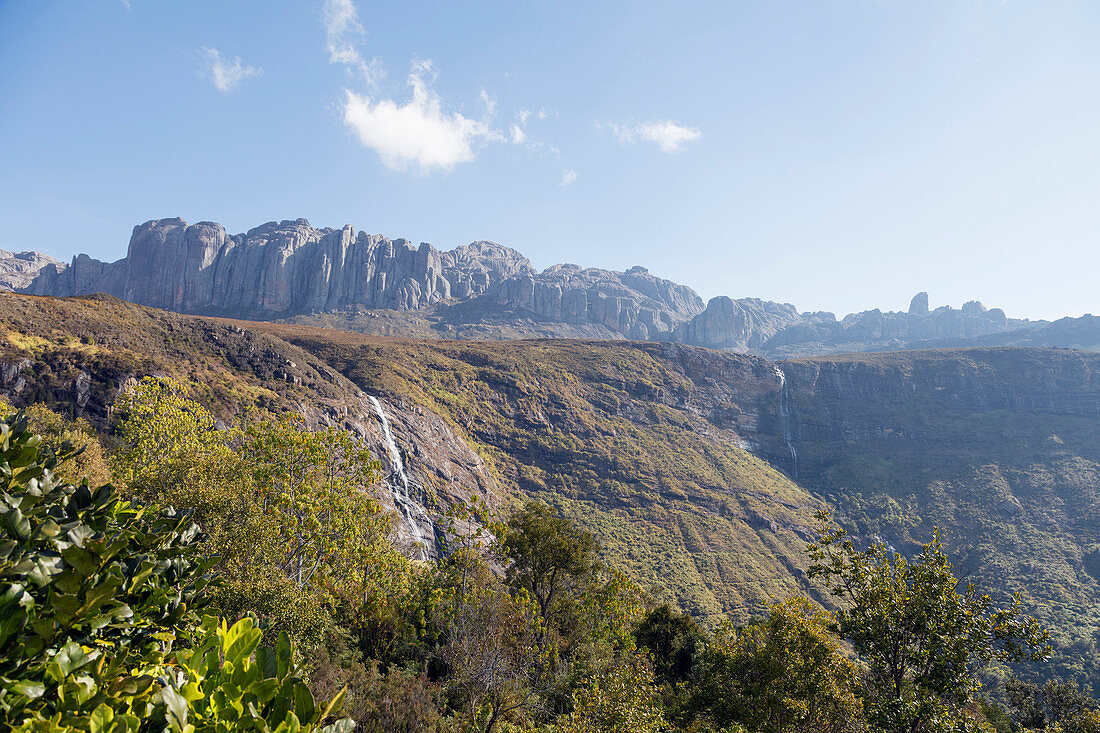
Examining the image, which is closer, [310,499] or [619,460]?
[310,499]

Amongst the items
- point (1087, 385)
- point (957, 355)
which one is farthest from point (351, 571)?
point (1087, 385)

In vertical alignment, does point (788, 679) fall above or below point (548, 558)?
above

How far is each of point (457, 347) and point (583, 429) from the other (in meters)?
41.0

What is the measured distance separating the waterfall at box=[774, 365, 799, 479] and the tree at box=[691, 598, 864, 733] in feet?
446

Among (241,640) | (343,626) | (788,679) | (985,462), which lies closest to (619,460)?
(788,679)

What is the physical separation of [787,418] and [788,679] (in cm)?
15976

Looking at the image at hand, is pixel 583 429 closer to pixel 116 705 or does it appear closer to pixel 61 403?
pixel 61 403

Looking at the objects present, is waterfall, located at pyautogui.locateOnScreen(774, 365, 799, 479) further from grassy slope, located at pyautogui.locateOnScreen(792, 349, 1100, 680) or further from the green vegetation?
the green vegetation

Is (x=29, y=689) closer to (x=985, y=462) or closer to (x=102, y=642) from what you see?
(x=102, y=642)

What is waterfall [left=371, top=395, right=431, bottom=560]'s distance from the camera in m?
53.9

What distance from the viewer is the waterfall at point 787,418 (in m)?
138

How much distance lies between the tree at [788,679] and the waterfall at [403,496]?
133 ft

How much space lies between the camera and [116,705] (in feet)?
6.35

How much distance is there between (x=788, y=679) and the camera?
13.6 meters
